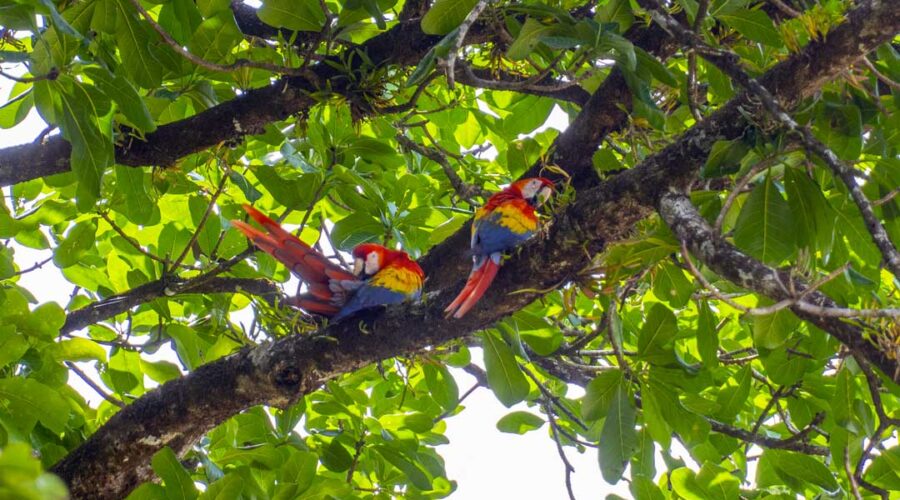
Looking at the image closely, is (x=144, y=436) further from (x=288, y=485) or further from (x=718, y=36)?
(x=718, y=36)

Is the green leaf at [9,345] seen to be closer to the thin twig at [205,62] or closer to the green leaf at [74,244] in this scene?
the green leaf at [74,244]

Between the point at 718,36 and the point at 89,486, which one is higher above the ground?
the point at 718,36

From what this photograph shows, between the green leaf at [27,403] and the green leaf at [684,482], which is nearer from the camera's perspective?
the green leaf at [27,403]

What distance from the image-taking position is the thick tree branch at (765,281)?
1481mm

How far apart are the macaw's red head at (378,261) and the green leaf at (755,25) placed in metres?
1.06

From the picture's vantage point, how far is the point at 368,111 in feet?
8.60

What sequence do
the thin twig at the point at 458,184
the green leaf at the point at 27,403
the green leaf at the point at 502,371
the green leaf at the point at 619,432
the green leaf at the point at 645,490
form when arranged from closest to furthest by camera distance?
1. the green leaf at the point at 27,403
2. the green leaf at the point at 619,432
3. the green leaf at the point at 502,371
4. the green leaf at the point at 645,490
5. the thin twig at the point at 458,184

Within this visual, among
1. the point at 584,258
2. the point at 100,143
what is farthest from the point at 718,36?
the point at 100,143

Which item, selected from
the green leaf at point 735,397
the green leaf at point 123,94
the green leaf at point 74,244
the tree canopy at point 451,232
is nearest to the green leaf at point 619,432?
the tree canopy at point 451,232

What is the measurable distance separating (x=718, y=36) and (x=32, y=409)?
2.26 m

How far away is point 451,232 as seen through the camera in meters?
2.93

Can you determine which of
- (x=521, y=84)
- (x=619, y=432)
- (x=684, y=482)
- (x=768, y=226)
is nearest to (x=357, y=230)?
(x=521, y=84)

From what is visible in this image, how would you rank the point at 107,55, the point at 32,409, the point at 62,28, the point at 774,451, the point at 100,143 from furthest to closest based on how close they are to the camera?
the point at 774,451 < the point at 107,55 < the point at 32,409 < the point at 100,143 < the point at 62,28

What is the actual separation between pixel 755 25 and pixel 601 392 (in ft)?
3.55
